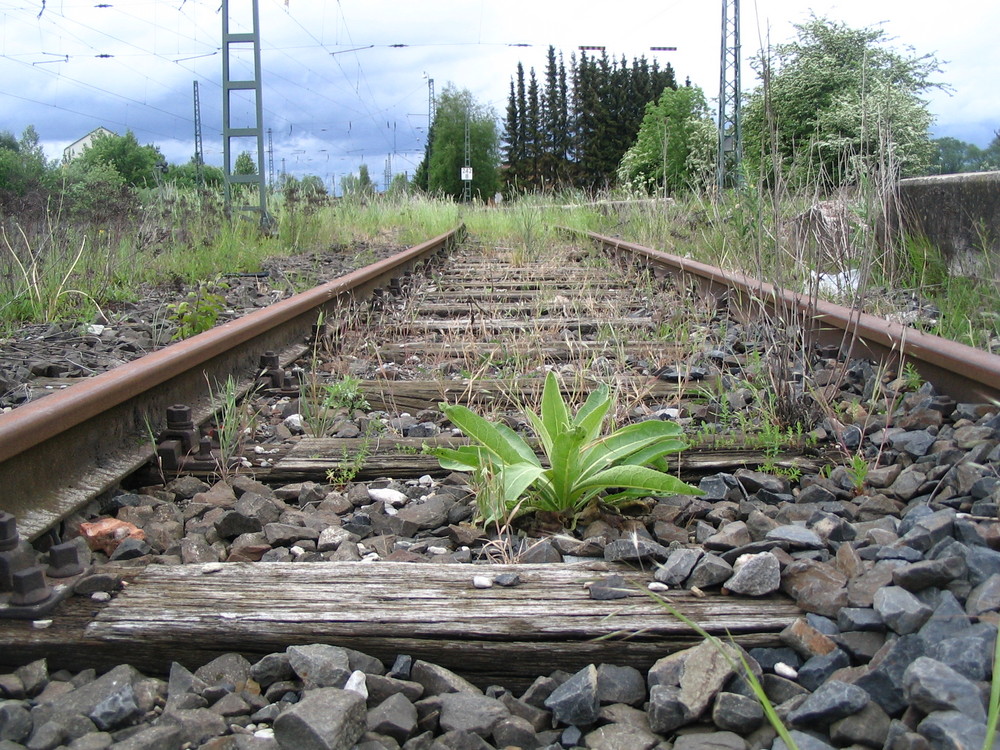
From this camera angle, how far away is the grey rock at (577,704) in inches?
52.1

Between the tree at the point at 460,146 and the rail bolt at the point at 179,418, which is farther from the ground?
the tree at the point at 460,146

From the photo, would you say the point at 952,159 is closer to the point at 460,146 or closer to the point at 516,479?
the point at 516,479

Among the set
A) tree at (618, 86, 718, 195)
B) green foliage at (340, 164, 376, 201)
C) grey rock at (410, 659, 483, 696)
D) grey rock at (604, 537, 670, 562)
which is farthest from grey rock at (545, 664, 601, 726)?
green foliage at (340, 164, 376, 201)

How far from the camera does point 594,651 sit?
1.42 metres

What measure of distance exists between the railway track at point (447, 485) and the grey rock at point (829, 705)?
0.51 ft

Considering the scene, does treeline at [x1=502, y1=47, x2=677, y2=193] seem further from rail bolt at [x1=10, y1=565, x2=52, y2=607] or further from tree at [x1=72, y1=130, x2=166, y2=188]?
rail bolt at [x1=10, y1=565, x2=52, y2=607]

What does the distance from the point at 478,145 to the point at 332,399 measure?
274 feet

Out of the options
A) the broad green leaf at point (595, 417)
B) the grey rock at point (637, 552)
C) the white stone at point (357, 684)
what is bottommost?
the white stone at point (357, 684)

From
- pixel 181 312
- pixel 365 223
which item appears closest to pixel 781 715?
pixel 181 312

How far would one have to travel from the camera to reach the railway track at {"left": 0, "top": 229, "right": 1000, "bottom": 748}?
57.5 inches

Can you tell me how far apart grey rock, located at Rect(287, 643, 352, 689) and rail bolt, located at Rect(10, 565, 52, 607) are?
0.49 meters

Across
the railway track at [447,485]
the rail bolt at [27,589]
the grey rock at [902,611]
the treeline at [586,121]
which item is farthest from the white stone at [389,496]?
the treeline at [586,121]

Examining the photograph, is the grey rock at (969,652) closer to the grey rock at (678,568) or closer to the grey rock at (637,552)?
the grey rock at (678,568)

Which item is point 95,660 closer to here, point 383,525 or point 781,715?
point 383,525
